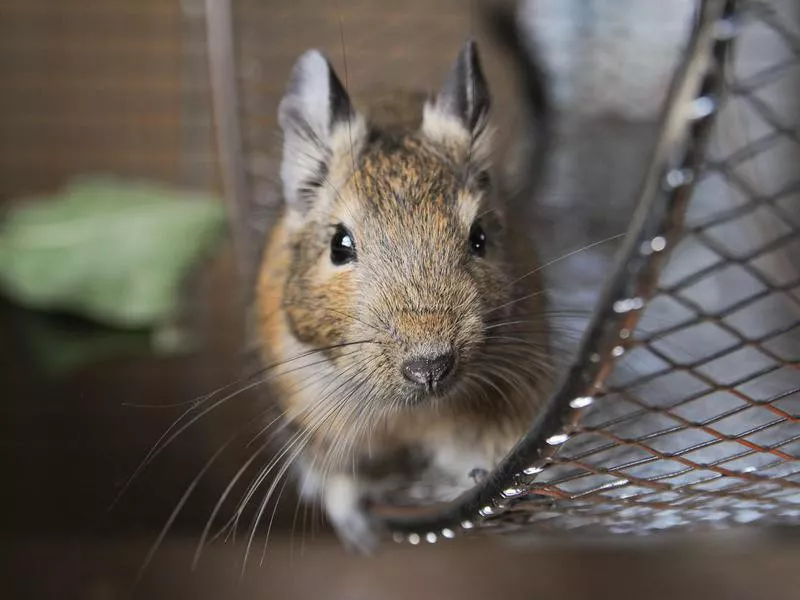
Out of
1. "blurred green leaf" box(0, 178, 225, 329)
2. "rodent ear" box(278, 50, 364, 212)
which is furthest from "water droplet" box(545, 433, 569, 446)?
"blurred green leaf" box(0, 178, 225, 329)

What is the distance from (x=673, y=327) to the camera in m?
0.61

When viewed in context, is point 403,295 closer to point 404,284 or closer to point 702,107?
point 404,284

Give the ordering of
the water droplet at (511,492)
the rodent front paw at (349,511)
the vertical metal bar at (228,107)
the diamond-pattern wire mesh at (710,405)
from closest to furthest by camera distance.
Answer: the diamond-pattern wire mesh at (710,405), the water droplet at (511,492), the rodent front paw at (349,511), the vertical metal bar at (228,107)

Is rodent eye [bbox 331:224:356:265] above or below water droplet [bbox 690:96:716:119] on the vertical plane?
above

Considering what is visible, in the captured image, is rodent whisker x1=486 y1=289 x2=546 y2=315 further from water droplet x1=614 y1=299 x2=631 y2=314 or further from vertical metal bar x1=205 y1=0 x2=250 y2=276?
vertical metal bar x1=205 y1=0 x2=250 y2=276

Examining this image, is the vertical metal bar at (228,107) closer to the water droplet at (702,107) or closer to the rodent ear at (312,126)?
the rodent ear at (312,126)

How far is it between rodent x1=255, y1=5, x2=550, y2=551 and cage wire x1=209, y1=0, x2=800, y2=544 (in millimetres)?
92

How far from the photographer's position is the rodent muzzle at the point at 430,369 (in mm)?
754

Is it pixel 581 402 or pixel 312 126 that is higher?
pixel 312 126

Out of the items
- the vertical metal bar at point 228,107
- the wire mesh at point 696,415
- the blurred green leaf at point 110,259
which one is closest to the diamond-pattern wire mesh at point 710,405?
the wire mesh at point 696,415

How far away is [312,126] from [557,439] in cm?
41

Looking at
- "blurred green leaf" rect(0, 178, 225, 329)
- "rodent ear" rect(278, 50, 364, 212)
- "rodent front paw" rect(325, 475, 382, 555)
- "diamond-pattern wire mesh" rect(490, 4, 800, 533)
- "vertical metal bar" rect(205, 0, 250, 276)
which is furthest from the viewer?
"blurred green leaf" rect(0, 178, 225, 329)

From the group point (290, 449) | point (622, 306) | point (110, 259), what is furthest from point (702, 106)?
point (110, 259)

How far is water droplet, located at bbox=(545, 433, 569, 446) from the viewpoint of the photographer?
0.64 m
